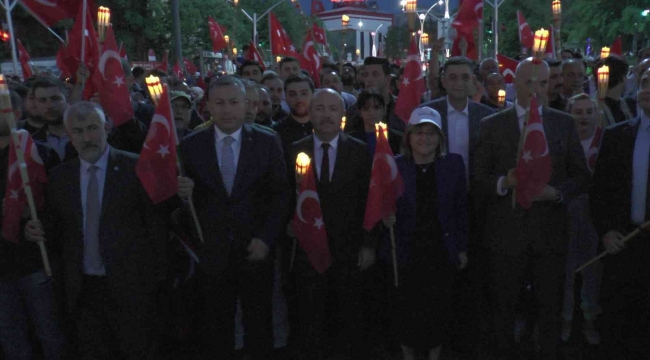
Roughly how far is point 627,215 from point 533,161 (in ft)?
2.45

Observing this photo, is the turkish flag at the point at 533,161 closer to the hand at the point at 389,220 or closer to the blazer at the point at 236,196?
the hand at the point at 389,220

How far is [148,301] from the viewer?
159 inches

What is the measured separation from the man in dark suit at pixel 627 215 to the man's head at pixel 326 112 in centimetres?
183

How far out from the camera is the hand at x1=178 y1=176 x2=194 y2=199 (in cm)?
387

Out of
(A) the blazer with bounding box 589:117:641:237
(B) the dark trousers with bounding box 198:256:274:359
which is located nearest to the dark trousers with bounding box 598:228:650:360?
(A) the blazer with bounding box 589:117:641:237

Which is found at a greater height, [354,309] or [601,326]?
[354,309]

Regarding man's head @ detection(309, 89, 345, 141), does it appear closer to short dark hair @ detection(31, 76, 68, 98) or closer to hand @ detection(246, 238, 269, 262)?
hand @ detection(246, 238, 269, 262)

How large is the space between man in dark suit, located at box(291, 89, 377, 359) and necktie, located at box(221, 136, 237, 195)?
556 mm

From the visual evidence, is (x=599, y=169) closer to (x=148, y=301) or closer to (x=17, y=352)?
(x=148, y=301)

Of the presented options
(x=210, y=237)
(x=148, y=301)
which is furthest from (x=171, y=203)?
(x=148, y=301)

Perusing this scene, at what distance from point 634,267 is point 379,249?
5.63ft

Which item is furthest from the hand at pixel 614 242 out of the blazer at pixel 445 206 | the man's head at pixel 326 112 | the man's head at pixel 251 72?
the man's head at pixel 251 72

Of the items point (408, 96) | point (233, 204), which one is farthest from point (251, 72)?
point (233, 204)

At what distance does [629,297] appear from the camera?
4.06 metres
